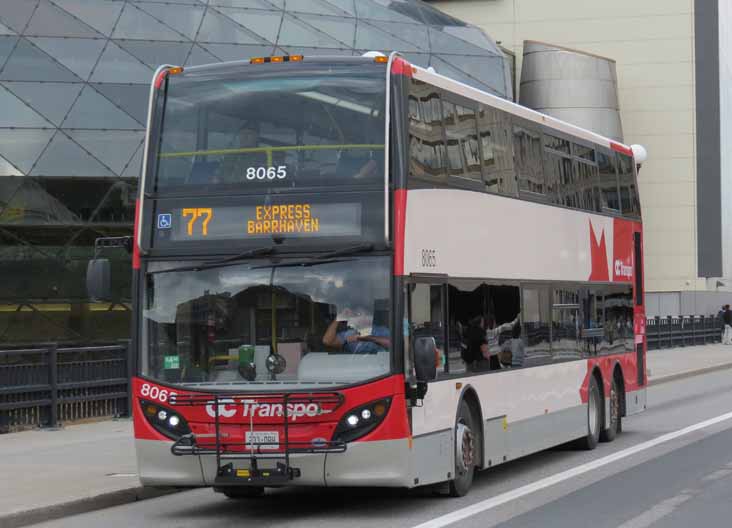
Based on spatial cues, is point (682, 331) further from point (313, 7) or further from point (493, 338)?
point (493, 338)

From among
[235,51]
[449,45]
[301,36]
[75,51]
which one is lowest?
[75,51]

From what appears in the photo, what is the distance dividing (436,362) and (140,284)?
2.64 m

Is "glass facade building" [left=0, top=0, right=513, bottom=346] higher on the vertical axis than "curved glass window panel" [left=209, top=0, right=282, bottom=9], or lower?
lower

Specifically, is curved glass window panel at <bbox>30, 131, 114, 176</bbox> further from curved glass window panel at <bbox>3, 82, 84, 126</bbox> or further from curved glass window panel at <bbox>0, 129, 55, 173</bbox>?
curved glass window panel at <bbox>3, 82, 84, 126</bbox>

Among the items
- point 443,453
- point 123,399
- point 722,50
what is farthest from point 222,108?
point 722,50

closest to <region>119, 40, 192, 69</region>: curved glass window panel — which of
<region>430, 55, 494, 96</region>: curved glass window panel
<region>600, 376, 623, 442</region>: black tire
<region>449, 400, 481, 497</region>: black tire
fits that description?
<region>430, 55, 494, 96</region>: curved glass window panel

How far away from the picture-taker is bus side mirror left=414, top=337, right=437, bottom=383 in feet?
39.1

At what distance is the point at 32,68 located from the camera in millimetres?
37250

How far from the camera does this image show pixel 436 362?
12.7 metres

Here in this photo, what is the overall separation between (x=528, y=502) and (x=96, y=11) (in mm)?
29530

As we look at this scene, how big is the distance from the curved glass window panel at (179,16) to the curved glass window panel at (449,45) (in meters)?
9.02

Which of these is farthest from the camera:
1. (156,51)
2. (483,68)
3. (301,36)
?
(483,68)

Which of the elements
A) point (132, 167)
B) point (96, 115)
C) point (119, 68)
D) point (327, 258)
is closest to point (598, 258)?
point (327, 258)

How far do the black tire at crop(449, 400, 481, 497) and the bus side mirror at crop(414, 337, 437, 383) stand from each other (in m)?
1.57
